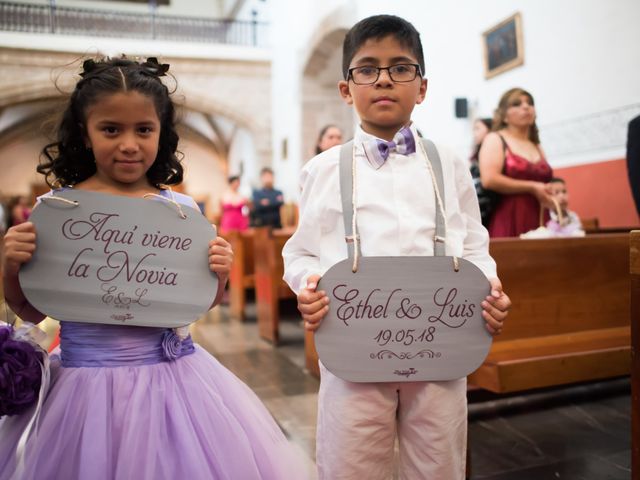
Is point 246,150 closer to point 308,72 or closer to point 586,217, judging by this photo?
point 308,72

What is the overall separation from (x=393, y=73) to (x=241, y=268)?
4.11 meters

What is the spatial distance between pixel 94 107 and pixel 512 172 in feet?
6.97

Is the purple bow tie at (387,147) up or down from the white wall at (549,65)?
down

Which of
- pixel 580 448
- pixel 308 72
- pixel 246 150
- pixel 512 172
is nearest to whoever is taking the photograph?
pixel 580 448

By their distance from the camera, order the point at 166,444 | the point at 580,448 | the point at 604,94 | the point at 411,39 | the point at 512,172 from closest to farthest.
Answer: the point at 166,444 → the point at 411,39 → the point at 580,448 → the point at 512,172 → the point at 604,94

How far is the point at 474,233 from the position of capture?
125 cm

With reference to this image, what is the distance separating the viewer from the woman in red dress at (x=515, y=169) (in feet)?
8.72

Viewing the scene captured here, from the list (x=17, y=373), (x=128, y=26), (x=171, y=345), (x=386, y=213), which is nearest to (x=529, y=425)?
(x=386, y=213)

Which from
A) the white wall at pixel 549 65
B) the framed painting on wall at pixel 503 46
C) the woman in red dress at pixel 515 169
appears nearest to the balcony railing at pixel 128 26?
the white wall at pixel 549 65

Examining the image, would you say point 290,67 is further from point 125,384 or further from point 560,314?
point 125,384

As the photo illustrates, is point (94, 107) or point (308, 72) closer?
point (94, 107)

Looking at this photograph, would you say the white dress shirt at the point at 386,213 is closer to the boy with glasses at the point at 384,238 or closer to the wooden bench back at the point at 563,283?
the boy with glasses at the point at 384,238

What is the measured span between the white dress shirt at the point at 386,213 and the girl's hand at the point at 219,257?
0.46ft

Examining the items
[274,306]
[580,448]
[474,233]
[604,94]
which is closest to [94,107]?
[474,233]
